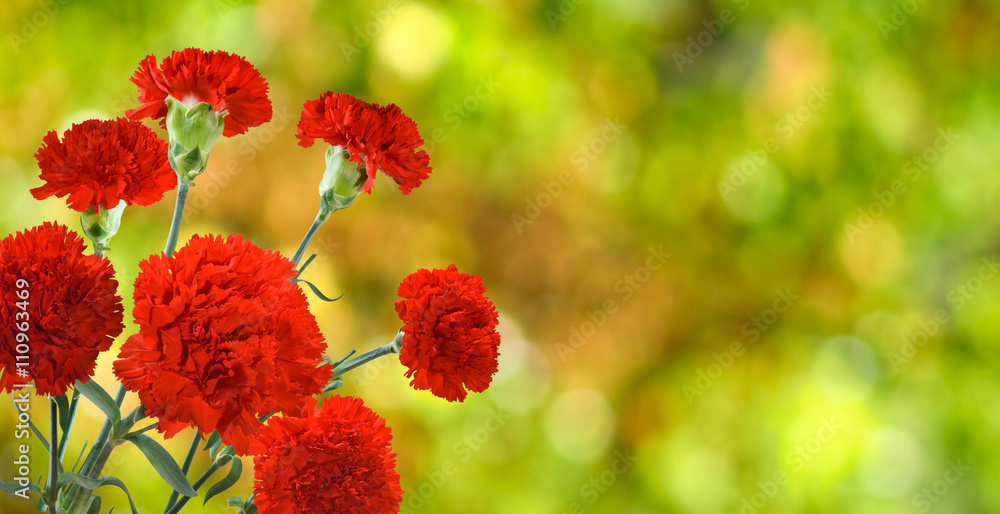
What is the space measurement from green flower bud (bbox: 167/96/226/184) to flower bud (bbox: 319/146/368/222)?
6 cm

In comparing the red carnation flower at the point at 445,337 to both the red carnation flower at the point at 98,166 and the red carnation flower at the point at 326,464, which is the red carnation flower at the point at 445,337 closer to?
the red carnation flower at the point at 326,464

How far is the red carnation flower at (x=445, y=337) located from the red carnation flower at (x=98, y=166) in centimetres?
14

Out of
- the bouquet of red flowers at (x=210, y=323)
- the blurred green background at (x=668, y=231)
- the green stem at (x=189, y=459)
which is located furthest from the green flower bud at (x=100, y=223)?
the blurred green background at (x=668, y=231)

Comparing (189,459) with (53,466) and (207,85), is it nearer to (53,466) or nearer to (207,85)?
(53,466)

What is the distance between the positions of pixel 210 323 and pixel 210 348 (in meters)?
0.01

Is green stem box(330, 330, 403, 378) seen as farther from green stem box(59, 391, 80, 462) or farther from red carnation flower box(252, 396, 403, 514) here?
green stem box(59, 391, 80, 462)

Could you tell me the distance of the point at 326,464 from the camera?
0.34 m

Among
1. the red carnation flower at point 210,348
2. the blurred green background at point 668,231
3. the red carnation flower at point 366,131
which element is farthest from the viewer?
the blurred green background at point 668,231

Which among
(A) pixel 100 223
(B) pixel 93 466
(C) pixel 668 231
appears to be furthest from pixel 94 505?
(C) pixel 668 231

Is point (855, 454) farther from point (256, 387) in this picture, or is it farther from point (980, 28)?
point (256, 387)

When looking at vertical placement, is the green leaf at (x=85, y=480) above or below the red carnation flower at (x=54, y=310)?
below

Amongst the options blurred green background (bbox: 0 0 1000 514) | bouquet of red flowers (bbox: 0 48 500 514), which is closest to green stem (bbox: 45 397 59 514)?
bouquet of red flowers (bbox: 0 48 500 514)

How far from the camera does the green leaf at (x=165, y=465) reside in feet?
1.11

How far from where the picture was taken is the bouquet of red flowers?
0.29 metres
